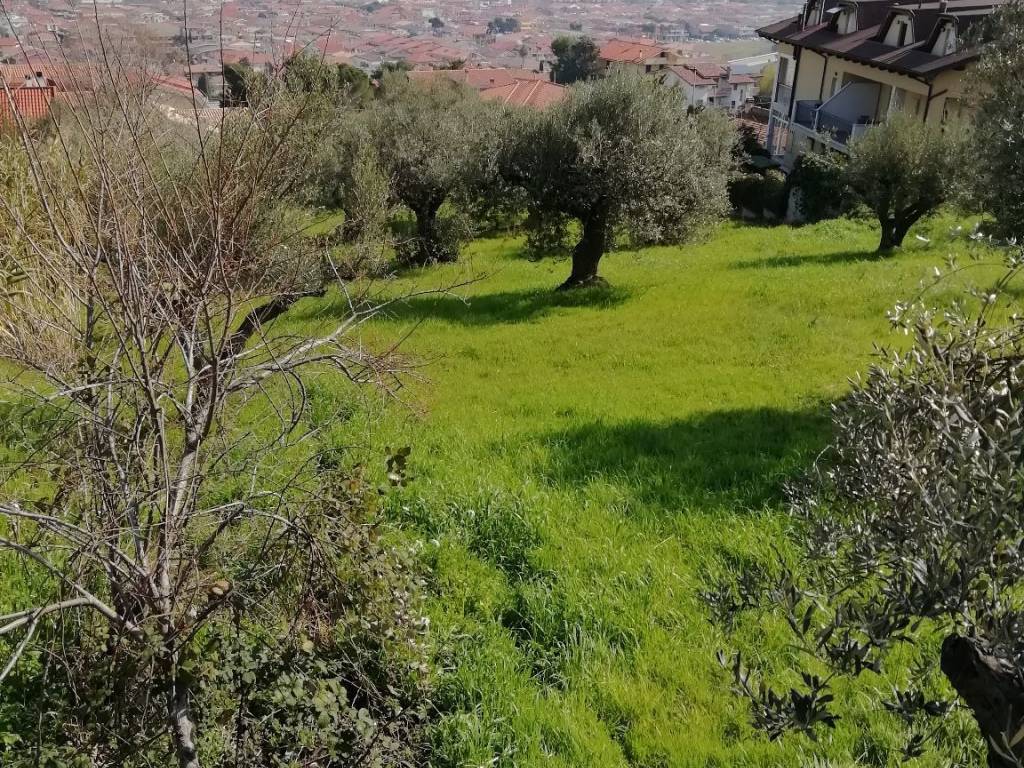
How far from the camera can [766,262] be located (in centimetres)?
1897

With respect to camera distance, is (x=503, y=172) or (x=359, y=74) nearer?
(x=503, y=172)

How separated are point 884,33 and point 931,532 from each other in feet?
122

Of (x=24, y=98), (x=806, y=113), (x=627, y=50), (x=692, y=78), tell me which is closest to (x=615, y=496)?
(x=24, y=98)

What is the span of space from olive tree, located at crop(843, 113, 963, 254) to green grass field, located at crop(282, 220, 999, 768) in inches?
116

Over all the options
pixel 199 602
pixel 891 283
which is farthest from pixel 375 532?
pixel 891 283

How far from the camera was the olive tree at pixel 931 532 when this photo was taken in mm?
2480

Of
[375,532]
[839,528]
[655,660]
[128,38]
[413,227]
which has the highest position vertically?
[128,38]

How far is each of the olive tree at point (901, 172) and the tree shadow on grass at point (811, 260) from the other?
63 cm

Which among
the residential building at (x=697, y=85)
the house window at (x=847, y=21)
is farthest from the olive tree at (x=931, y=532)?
the residential building at (x=697, y=85)

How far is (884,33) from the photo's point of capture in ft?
109

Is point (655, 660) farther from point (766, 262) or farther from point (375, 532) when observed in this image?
point (766, 262)

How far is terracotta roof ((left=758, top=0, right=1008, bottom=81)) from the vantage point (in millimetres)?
27453

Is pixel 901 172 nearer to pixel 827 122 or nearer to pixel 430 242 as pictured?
pixel 430 242

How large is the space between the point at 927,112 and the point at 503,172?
19.6 meters
